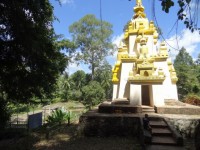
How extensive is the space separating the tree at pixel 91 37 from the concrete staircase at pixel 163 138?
2361cm

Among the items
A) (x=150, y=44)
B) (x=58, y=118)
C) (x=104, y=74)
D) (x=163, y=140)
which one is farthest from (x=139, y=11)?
(x=104, y=74)

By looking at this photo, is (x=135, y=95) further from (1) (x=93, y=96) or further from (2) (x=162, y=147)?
(1) (x=93, y=96)

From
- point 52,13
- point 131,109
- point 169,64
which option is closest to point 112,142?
point 131,109

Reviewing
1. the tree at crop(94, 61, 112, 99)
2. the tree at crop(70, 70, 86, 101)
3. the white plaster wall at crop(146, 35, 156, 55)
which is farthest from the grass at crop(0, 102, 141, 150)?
the tree at crop(70, 70, 86, 101)

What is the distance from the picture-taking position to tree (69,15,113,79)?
31234 mm

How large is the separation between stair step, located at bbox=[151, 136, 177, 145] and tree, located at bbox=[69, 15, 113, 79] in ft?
80.3

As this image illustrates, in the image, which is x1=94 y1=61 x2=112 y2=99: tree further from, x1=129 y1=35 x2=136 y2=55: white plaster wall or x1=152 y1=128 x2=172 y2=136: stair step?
x1=152 y1=128 x2=172 y2=136: stair step

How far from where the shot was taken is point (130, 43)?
1380 cm

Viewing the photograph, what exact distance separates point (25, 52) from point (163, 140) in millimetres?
6006

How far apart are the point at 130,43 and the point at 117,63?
164 cm

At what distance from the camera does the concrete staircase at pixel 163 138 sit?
678 centimetres

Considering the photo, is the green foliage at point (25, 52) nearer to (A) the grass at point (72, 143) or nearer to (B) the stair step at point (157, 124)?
(A) the grass at point (72, 143)

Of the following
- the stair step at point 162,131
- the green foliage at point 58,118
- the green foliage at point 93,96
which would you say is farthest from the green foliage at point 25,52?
the green foliage at point 93,96

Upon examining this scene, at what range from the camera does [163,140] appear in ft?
23.9
